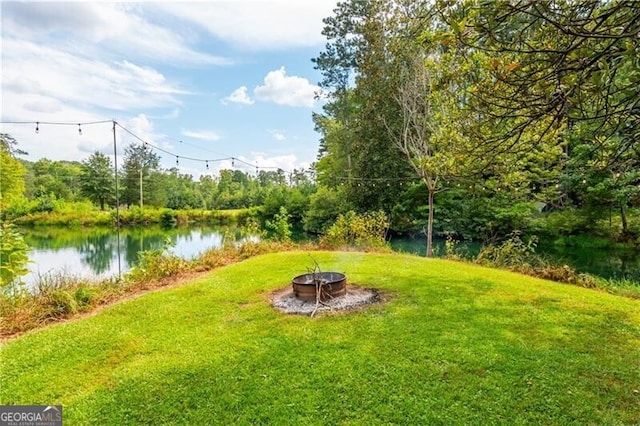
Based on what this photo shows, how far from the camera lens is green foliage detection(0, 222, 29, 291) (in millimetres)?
4445

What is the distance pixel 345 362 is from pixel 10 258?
14.6ft

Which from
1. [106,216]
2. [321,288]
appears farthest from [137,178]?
[321,288]

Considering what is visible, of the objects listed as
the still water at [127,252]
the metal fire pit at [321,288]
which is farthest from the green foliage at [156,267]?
the metal fire pit at [321,288]

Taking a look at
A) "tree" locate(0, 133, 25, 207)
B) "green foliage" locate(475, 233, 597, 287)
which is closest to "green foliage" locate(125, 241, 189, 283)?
"green foliage" locate(475, 233, 597, 287)

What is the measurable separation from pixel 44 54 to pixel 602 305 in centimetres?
819

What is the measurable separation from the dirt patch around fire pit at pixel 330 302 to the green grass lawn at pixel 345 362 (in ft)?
0.66

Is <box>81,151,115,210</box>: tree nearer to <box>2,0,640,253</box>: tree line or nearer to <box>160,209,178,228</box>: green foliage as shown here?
<box>2,0,640,253</box>: tree line

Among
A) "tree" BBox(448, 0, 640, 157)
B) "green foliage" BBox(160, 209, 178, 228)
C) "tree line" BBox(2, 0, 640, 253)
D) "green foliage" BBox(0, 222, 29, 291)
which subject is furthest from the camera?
"green foliage" BBox(160, 209, 178, 228)

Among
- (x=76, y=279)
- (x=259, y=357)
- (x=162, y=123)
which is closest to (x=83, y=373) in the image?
(x=259, y=357)

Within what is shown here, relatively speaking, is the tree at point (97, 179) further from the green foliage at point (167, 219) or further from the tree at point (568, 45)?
the tree at point (568, 45)

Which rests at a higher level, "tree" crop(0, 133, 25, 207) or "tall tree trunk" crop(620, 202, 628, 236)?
"tree" crop(0, 133, 25, 207)

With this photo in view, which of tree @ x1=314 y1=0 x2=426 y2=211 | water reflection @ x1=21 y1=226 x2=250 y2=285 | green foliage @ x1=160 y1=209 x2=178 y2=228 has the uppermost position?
tree @ x1=314 y1=0 x2=426 y2=211

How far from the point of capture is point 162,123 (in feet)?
44.6

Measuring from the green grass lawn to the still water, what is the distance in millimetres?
2688
